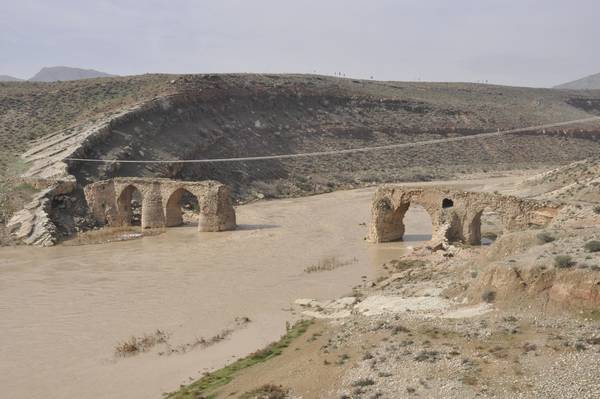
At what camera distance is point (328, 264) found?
21.1 meters

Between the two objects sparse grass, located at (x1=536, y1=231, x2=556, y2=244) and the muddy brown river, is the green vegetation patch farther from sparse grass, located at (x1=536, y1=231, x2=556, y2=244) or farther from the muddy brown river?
sparse grass, located at (x1=536, y1=231, x2=556, y2=244)

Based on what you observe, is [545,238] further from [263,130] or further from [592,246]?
[263,130]

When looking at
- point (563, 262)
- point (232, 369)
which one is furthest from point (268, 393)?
point (563, 262)

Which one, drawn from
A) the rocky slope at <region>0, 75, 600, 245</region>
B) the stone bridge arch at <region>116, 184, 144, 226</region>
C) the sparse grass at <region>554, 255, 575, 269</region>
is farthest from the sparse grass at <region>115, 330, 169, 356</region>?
the rocky slope at <region>0, 75, 600, 245</region>

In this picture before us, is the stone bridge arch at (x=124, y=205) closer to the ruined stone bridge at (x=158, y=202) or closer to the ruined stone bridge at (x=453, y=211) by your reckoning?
the ruined stone bridge at (x=158, y=202)

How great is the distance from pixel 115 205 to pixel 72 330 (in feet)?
48.9

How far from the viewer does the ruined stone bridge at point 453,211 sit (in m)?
19.4

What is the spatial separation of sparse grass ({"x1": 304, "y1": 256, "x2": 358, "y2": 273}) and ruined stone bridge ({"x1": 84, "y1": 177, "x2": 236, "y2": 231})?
24.2ft

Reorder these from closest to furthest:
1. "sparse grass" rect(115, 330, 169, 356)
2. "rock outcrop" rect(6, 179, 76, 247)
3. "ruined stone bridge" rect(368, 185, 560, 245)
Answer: "sparse grass" rect(115, 330, 169, 356) → "ruined stone bridge" rect(368, 185, 560, 245) → "rock outcrop" rect(6, 179, 76, 247)

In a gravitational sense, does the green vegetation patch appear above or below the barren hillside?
below

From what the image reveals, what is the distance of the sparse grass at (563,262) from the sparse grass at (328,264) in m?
10.5

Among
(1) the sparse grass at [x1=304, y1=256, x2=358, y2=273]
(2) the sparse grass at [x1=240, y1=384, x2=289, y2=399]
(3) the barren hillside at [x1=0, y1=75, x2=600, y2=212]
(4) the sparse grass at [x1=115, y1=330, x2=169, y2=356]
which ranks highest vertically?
(3) the barren hillside at [x1=0, y1=75, x2=600, y2=212]

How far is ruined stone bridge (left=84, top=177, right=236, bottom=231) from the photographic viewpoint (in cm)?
2780

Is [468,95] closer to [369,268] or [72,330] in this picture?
[369,268]
